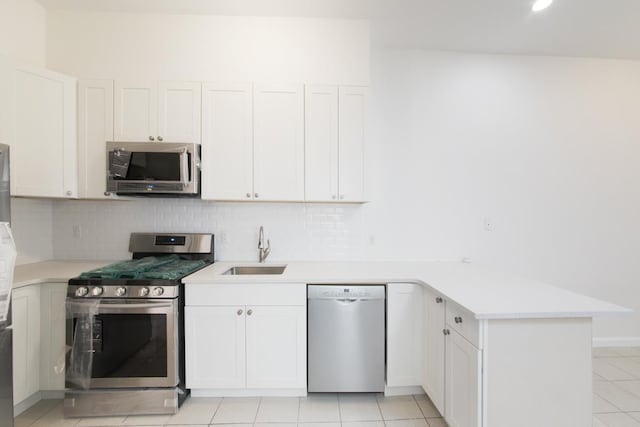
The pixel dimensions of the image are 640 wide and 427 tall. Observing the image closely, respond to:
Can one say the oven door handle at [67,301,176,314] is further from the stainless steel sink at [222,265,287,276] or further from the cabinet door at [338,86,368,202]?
the cabinet door at [338,86,368,202]

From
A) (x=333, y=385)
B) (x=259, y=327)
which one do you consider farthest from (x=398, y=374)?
(x=259, y=327)

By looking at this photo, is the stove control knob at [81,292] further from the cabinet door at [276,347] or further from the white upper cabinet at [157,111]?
the white upper cabinet at [157,111]

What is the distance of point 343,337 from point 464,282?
943 mm

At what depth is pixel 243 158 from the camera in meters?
2.45

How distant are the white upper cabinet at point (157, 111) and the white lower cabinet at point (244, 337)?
129 centimetres

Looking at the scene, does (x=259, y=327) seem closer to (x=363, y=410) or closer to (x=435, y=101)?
(x=363, y=410)

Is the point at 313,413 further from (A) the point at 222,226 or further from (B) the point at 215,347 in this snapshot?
(A) the point at 222,226

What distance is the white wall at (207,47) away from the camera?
247 cm

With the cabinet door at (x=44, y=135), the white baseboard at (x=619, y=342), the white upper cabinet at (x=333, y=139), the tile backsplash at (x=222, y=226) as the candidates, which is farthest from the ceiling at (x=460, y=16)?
the white baseboard at (x=619, y=342)

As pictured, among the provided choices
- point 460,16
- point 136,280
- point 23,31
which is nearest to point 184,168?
point 136,280

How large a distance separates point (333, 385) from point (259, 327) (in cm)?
69

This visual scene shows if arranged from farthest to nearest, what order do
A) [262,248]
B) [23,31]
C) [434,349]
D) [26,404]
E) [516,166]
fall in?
[516,166]
[262,248]
[23,31]
[26,404]
[434,349]

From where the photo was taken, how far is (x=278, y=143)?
247cm

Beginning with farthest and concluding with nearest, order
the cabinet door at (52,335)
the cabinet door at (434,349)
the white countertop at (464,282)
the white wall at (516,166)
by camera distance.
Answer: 1. the white wall at (516,166)
2. the cabinet door at (52,335)
3. the cabinet door at (434,349)
4. the white countertop at (464,282)
